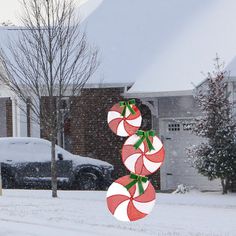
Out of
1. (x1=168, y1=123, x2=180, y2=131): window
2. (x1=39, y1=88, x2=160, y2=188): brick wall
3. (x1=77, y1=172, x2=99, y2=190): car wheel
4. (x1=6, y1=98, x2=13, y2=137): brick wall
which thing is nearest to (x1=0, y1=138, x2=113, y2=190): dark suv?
(x1=77, y1=172, x2=99, y2=190): car wheel

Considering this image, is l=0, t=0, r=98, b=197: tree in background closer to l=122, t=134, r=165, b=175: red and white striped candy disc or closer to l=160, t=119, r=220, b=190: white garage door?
l=160, t=119, r=220, b=190: white garage door

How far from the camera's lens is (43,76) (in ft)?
68.3

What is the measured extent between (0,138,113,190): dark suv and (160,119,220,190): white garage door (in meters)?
1.87

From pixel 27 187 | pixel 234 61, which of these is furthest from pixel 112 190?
pixel 27 187

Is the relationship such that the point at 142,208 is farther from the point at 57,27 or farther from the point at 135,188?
the point at 57,27

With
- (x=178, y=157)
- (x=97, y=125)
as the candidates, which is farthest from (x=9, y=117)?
(x=178, y=157)

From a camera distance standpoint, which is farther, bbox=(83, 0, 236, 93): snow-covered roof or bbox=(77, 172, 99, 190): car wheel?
bbox=(77, 172, 99, 190): car wheel

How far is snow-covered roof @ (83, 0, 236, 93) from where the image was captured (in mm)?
22938

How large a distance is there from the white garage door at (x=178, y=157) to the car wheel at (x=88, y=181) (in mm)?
2159

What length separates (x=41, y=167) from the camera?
2347 cm

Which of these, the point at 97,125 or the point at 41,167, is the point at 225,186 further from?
the point at 97,125

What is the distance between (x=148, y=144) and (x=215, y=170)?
9980 mm

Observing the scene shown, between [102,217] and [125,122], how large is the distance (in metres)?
4.72

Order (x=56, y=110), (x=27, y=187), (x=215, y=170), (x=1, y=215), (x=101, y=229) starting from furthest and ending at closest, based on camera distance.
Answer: (x=27, y=187)
(x=56, y=110)
(x=215, y=170)
(x=1, y=215)
(x=101, y=229)
